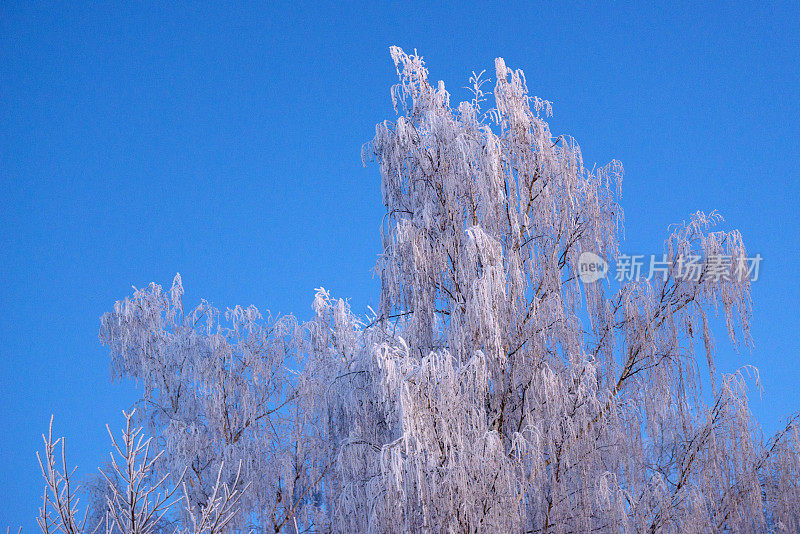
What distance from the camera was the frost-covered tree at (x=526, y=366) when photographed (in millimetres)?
5824

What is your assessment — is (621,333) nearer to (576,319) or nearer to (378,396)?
(576,319)

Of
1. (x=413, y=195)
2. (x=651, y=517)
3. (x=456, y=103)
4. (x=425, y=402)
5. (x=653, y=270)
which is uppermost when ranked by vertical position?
(x=456, y=103)

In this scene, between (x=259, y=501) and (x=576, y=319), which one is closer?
(x=576, y=319)

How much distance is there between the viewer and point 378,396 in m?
6.26

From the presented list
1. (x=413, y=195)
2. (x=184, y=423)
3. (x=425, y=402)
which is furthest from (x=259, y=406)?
(x=425, y=402)

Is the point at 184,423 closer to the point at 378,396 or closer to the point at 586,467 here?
the point at 378,396

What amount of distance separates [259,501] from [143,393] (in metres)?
2.32

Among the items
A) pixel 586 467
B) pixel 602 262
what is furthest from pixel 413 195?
pixel 586 467

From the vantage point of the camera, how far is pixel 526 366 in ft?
21.8

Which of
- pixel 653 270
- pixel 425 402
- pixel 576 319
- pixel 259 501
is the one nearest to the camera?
pixel 425 402

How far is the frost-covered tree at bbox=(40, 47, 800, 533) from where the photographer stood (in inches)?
229

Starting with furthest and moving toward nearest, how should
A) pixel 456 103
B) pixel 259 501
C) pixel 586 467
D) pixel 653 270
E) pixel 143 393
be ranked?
pixel 143 393 < pixel 259 501 < pixel 456 103 < pixel 653 270 < pixel 586 467

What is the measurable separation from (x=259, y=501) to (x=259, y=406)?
5.01ft

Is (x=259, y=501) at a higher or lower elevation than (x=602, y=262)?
lower
